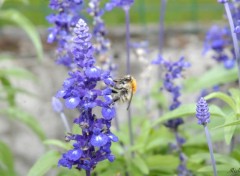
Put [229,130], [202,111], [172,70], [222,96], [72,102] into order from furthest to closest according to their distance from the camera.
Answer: [172,70] < [222,96] < [229,130] < [202,111] < [72,102]

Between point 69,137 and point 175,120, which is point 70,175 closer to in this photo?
point 69,137

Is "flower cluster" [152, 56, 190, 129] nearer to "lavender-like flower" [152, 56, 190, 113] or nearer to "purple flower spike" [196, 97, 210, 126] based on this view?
"lavender-like flower" [152, 56, 190, 113]

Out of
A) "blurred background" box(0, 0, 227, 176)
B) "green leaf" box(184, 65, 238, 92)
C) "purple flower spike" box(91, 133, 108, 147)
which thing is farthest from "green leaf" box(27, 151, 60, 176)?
"blurred background" box(0, 0, 227, 176)

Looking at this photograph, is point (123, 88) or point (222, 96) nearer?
point (123, 88)

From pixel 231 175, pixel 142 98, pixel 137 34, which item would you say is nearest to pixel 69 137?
pixel 231 175

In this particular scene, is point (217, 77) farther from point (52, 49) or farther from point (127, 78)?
point (52, 49)

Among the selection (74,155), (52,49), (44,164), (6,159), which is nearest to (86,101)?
(74,155)
